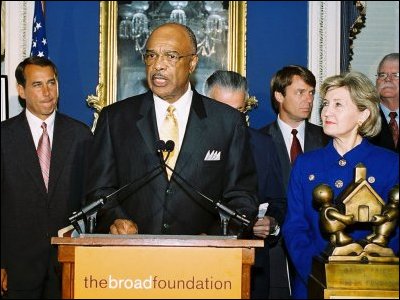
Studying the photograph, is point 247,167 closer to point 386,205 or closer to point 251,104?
point 386,205

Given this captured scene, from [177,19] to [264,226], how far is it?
2.32m

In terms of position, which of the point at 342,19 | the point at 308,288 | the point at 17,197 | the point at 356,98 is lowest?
the point at 308,288

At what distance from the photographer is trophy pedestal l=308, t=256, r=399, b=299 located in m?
3.10

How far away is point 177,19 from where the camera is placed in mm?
6293

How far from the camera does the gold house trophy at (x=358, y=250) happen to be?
10.2ft

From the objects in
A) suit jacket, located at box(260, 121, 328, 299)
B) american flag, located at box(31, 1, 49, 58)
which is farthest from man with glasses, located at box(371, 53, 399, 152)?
american flag, located at box(31, 1, 49, 58)

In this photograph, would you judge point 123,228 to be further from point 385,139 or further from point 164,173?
point 385,139

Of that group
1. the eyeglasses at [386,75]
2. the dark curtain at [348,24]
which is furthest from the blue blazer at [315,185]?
the dark curtain at [348,24]

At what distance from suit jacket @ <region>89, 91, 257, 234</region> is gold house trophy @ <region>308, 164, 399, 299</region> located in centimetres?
77

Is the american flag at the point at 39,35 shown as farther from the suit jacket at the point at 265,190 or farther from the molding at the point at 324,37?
the molding at the point at 324,37

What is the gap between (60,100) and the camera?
6.27 m

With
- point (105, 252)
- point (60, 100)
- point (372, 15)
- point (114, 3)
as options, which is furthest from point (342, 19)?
point (105, 252)

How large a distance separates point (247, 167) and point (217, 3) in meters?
2.53

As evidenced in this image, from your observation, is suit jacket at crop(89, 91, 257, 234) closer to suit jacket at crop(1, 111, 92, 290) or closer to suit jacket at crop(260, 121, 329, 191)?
suit jacket at crop(1, 111, 92, 290)
